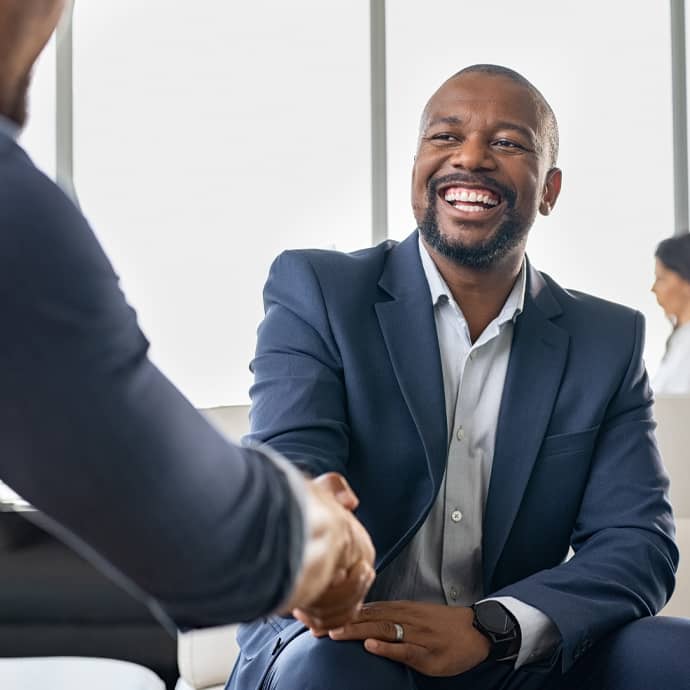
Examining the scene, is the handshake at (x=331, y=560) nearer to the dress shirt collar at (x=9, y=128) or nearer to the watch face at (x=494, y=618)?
the dress shirt collar at (x=9, y=128)

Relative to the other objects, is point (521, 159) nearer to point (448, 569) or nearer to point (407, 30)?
point (448, 569)

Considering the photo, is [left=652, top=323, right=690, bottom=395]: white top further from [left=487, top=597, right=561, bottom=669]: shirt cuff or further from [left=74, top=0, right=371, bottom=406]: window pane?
[left=487, top=597, right=561, bottom=669]: shirt cuff

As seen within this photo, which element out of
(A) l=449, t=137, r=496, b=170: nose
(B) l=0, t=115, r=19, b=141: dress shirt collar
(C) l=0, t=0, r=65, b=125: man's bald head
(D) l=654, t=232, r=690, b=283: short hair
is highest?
(C) l=0, t=0, r=65, b=125: man's bald head

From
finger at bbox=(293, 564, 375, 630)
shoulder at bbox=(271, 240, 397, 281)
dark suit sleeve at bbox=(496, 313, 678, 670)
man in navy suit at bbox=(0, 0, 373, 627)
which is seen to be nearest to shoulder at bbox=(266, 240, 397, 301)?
shoulder at bbox=(271, 240, 397, 281)

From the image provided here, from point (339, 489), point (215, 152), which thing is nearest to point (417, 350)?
point (339, 489)

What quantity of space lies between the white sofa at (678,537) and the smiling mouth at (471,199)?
1.92 ft

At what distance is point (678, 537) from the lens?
2.25 meters

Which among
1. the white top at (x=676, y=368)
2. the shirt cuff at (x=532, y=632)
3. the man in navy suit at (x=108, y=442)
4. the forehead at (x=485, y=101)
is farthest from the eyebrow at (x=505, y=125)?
the white top at (x=676, y=368)

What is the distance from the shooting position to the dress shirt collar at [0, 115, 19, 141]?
0.74 metres

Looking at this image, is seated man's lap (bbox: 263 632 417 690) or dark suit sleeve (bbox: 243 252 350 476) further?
dark suit sleeve (bbox: 243 252 350 476)

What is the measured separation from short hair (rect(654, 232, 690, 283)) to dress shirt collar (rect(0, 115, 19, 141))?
3.92 meters

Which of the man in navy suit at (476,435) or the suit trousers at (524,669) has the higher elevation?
the man in navy suit at (476,435)

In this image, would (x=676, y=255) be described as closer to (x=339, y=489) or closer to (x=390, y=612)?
(x=390, y=612)

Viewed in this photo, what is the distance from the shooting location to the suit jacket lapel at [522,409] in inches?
70.0
